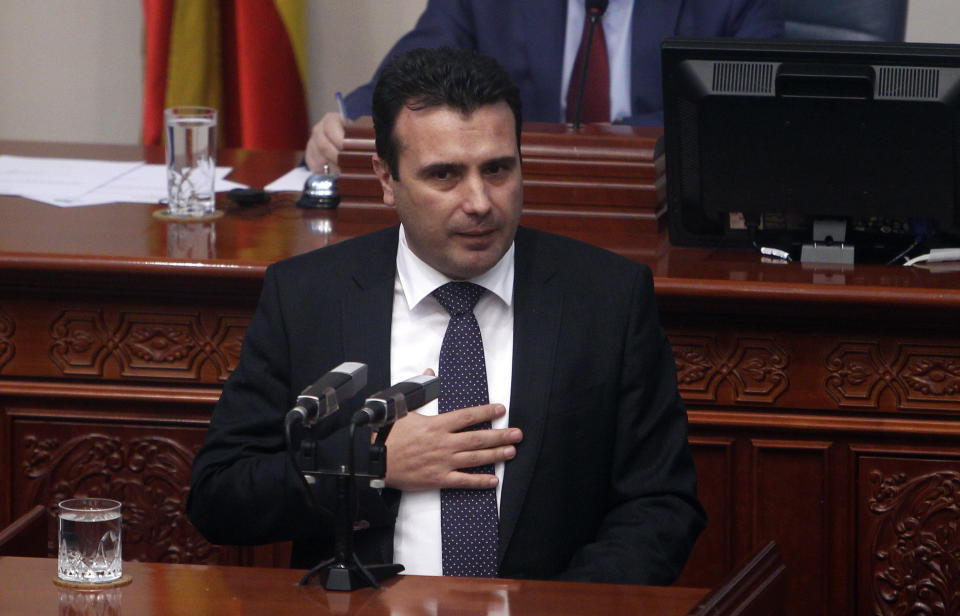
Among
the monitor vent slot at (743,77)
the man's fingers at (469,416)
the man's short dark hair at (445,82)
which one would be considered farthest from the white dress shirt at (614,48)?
the man's fingers at (469,416)

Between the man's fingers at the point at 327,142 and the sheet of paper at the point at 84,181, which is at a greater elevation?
the man's fingers at the point at 327,142

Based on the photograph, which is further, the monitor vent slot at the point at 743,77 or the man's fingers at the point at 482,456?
the monitor vent slot at the point at 743,77

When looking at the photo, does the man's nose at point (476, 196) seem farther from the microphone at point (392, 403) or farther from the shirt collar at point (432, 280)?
the microphone at point (392, 403)

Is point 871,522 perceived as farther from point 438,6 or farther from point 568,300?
point 438,6

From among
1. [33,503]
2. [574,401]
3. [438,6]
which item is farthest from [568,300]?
[438,6]

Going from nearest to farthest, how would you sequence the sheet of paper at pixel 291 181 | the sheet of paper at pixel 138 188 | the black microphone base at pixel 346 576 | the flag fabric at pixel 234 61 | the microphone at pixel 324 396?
the microphone at pixel 324 396 → the black microphone base at pixel 346 576 → the sheet of paper at pixel 138 188 → the sheet of paper at pixel 291 181 → the flag fabric at pixel 234 61

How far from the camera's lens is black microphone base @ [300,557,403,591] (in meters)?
1.59

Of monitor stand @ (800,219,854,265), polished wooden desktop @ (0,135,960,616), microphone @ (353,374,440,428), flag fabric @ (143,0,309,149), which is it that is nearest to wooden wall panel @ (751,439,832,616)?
polished wooden desktop @ (0,135,960,616)

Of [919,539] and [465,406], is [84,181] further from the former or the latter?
[919,539]

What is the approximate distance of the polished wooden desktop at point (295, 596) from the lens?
60.6 inches

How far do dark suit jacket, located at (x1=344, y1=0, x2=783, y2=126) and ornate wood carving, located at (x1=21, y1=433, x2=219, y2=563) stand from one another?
1.31m

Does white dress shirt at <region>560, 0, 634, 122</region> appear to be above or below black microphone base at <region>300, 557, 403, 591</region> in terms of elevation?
above

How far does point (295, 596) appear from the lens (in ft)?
5.17

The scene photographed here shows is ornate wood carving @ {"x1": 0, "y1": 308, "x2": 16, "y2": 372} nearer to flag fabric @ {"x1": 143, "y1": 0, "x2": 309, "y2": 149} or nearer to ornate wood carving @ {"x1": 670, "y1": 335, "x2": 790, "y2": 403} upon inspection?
ornate wood carving @ {"x1": 670, "y1": 335, "x2": 790, "y2": 403}
